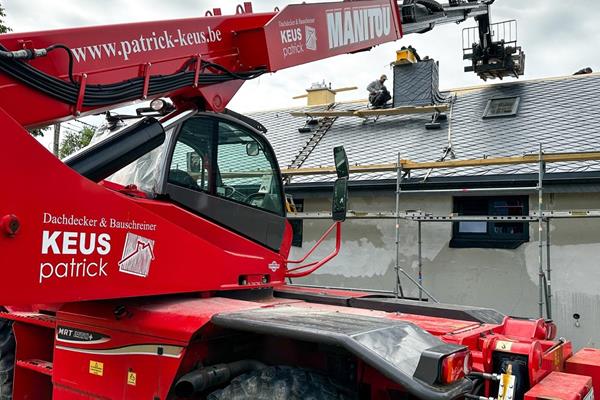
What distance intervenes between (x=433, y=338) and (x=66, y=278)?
78.3 inches

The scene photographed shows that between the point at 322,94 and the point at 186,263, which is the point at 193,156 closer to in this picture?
the point at 186,263

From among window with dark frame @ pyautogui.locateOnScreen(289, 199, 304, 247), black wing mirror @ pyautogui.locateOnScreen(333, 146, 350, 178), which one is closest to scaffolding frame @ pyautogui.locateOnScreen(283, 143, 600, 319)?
window with dark frame @ pyautogui.locateOnScreen(289, 199, 304, 247)

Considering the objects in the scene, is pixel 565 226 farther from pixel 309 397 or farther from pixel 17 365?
pixel 17 365

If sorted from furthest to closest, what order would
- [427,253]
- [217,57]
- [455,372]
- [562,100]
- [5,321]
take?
1. [562,100]
2. [427,253]
3. [5,321]
4. [217,57]
5. [455,372]

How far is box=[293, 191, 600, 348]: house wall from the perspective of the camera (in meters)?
8.59

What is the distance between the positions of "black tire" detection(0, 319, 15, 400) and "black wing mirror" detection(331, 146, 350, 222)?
3.20 m

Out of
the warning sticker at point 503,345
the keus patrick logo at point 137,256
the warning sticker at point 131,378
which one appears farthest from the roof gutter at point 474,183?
the warning sticker at point 131,378

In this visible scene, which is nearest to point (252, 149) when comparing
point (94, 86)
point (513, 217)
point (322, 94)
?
point (94, 86)

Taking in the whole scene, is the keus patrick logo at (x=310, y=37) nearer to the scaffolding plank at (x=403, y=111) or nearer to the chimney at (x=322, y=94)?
the scaffolding plank at (x=403, y=111)

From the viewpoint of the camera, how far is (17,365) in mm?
4762

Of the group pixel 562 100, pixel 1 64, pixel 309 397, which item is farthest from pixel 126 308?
pixel 562 100

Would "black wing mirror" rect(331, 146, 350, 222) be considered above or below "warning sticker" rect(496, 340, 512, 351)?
above

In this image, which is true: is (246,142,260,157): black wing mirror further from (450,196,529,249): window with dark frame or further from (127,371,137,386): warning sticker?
(450,196,529,249): window with dark frame

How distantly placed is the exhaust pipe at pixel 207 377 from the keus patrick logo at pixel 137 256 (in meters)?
0.68
